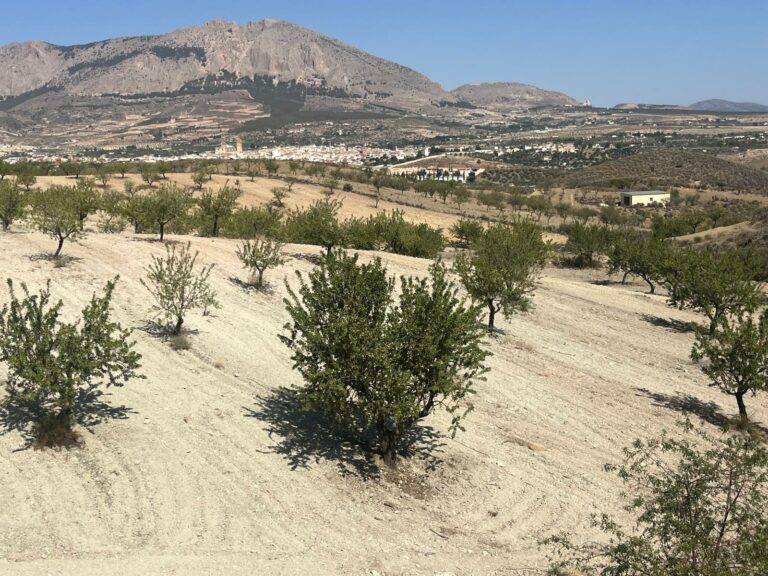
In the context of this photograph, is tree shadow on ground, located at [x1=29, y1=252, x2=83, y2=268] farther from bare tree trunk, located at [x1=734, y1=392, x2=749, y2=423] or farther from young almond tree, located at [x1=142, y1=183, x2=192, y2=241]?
bare tree trunk, located at [x1=734, y1=392, x2=749, y2=423]

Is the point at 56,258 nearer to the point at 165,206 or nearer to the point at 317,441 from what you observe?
the point at 165,206

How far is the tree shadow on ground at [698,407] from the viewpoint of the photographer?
67.0ft

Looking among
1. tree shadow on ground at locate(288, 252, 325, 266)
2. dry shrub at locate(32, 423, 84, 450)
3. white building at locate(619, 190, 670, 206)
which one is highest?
white building at locate(619, 190, 670, 206)

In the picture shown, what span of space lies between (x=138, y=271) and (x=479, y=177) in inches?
6321

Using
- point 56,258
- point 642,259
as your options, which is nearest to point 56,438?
point 56,258

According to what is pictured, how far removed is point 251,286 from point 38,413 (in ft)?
46.9

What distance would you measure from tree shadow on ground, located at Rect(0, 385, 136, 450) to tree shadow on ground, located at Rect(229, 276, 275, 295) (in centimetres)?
1188

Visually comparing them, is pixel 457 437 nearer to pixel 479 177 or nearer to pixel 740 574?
pixel 740 574

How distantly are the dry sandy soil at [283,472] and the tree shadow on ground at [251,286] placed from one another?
117 inches

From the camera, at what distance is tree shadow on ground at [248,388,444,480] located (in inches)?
598

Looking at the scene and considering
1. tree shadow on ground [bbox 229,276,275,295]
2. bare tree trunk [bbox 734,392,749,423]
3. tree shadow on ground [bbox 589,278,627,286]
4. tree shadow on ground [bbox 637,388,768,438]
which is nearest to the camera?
bare tree trunk [bbox 734,392,749,423]

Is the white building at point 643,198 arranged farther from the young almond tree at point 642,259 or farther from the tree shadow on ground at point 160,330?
the tree shadow on ground at point 160,330

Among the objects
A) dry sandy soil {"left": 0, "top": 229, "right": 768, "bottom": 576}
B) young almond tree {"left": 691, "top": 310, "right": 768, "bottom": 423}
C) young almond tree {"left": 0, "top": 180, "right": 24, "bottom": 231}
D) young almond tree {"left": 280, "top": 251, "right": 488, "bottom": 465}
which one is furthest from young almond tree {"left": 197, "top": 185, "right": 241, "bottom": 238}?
young almond tree {"left": 691, "top": 310, "right": 768, "bottom": 423}

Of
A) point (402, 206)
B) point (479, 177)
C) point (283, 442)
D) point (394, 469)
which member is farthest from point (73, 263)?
point (479, 177)
